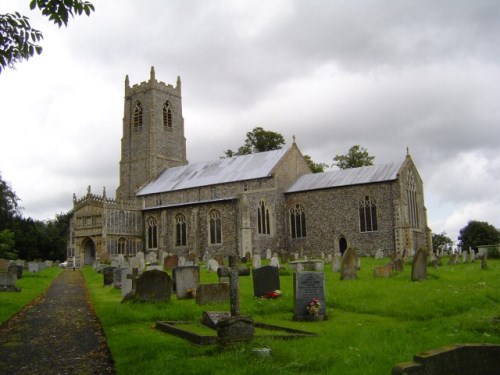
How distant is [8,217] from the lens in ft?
151

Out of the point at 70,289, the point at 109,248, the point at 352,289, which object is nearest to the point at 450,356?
the point at 352,289

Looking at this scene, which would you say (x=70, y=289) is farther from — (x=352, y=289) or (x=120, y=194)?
(x=120, y=194)

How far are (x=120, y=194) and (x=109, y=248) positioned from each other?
967 cm

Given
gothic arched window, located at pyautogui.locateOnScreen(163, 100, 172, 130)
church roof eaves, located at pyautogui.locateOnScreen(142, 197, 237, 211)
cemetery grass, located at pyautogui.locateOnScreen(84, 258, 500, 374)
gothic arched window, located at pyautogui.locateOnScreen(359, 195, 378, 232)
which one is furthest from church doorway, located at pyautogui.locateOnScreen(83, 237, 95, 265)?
cemetery grass, located at pyautogui.locateOnScreen(84, 258, 500, 374)

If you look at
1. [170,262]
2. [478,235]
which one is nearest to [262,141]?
[478,235]

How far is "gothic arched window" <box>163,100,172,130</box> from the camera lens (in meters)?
50.0

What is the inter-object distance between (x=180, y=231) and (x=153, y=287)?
1082 inches

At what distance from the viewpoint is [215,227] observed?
38.6 metres

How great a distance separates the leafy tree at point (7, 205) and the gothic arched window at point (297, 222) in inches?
967

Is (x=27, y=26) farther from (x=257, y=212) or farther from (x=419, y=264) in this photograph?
(x=257, y=212)

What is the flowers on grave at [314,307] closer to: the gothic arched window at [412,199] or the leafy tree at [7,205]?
the gothic arched window at [412,199]

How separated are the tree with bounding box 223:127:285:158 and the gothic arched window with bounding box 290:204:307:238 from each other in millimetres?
15248

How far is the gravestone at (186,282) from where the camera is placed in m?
14.1

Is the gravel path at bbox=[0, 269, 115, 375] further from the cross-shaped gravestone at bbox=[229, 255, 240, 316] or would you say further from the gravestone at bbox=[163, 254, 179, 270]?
the gravestone at bbox=[163, 254, 179, 270]
